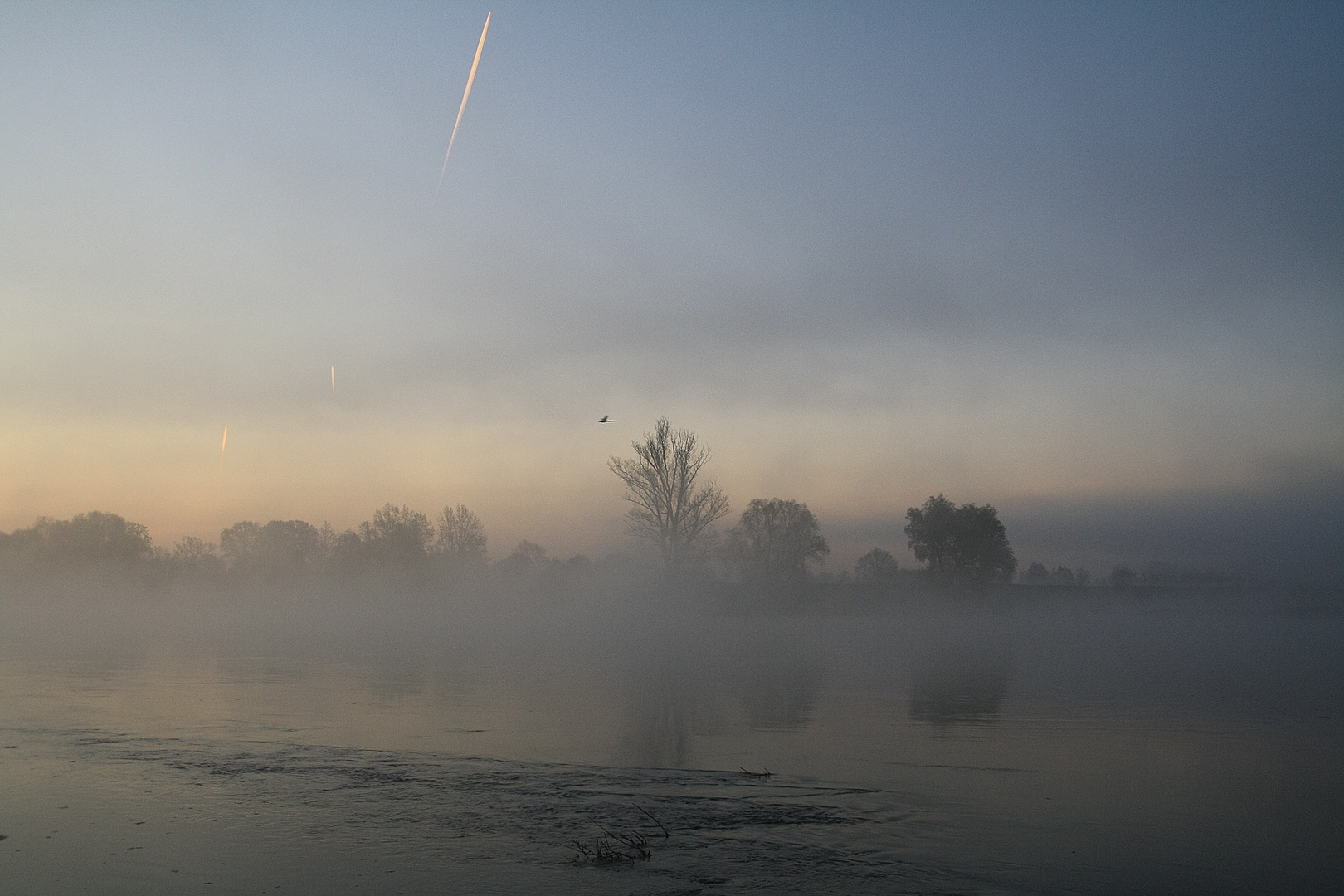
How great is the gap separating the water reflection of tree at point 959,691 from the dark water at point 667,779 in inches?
5.6

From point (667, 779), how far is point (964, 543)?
3209 inches

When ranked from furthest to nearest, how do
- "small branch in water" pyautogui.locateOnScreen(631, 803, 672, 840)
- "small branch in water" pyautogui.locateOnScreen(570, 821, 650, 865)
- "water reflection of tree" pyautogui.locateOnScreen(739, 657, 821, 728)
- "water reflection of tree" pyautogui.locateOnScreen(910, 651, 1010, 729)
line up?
"water reflection of tree" pyautogui.locateOnScreen(910, 651, 1010, 729)
"water reflection of tree" pyautogui.locateOnScreen(739, 657, 821, 728)
"small branch in water" pyautogui.locateOnScreen(631, 803, 672, 840)
"small branch in water" pyautogui.locateOnScreen(570, 821, 650, 865)

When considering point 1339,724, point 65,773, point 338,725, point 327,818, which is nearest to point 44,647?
point 338,725

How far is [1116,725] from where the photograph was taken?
14.7 meters

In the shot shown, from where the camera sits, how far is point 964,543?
86.4 meters

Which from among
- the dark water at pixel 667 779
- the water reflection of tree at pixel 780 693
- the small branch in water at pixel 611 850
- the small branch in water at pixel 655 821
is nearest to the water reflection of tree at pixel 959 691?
the dark water at pixel 667 779

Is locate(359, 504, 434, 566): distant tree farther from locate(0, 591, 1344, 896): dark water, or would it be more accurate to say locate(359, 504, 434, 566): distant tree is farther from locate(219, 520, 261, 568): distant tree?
locate(0, 591, 1344, 896): dark water

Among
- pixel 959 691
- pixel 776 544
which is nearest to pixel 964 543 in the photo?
pixel 776 544

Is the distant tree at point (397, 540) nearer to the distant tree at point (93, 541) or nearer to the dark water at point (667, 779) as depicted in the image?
the distant tree at point (93, 541)

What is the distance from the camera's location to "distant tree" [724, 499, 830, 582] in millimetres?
83188

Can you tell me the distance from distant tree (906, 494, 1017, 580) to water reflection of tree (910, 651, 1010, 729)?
188ft

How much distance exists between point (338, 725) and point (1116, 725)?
12.3 meters

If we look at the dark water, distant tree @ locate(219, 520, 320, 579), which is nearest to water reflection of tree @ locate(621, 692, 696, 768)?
the dark water

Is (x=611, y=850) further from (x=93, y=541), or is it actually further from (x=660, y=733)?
(x=93, y=541)
